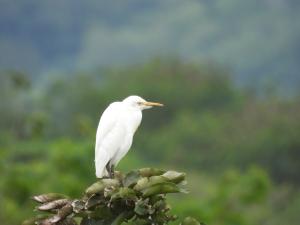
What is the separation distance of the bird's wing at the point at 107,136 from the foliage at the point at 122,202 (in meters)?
1.01

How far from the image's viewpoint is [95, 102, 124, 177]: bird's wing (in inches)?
251

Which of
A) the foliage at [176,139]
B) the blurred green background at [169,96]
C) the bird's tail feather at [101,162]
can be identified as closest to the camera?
the bird's tail feather at [101,162]

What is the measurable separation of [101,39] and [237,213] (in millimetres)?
63190

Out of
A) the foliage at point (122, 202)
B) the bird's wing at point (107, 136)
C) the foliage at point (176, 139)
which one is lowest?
the foliage at point (122, 202)

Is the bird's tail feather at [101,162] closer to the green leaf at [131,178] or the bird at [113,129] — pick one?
the bird at [113,129]

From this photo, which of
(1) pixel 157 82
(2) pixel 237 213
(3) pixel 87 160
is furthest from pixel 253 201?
(1) pixel 157 82

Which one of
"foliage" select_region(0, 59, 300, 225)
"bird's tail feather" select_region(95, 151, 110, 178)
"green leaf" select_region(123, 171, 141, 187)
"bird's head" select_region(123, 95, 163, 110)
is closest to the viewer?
"green leaf" select_region(123, 171, 141, 187)

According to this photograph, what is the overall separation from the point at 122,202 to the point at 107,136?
117cm

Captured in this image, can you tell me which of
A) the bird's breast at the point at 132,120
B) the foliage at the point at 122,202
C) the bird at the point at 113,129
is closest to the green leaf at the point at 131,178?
the foliage at the point at 122,202

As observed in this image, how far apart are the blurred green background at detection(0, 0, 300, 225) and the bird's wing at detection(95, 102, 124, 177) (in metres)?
16.5

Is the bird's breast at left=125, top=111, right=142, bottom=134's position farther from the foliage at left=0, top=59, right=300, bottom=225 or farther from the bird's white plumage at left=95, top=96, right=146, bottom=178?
the foliage at left=0, top=59, right=300, bottom=225

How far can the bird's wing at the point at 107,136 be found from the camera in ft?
20.9

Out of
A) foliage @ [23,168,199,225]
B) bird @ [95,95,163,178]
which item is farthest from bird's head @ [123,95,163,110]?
foliage @ [23,168,199,225]

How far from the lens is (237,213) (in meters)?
26.6
